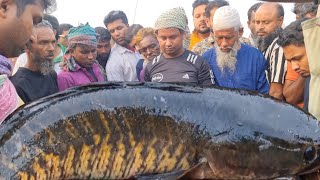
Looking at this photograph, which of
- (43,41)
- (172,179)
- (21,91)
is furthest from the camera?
(43,41)

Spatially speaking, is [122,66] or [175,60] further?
[122,66]

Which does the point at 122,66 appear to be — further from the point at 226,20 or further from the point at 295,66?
the point at 295,66

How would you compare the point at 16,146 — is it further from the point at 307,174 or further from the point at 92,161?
the point at 307,174

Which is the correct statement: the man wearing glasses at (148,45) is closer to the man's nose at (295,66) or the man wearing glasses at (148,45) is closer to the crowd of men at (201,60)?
the crowd of men at (201,60)

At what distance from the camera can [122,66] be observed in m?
6.29

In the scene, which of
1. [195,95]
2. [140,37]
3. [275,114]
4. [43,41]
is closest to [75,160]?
[195,95]

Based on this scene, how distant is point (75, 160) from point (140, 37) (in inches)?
193

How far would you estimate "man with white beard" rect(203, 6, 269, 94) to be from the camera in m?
4.76

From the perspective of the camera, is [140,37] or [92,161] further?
[140,37]

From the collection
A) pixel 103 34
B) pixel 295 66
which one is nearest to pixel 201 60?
pixel 295 66

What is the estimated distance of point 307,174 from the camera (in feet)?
4.76

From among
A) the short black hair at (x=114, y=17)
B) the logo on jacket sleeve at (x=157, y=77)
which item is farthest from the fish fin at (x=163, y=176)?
the short black hair at (x=114, y=17)

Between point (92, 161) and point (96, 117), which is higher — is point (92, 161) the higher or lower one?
the lower one

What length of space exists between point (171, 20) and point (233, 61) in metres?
0.76
